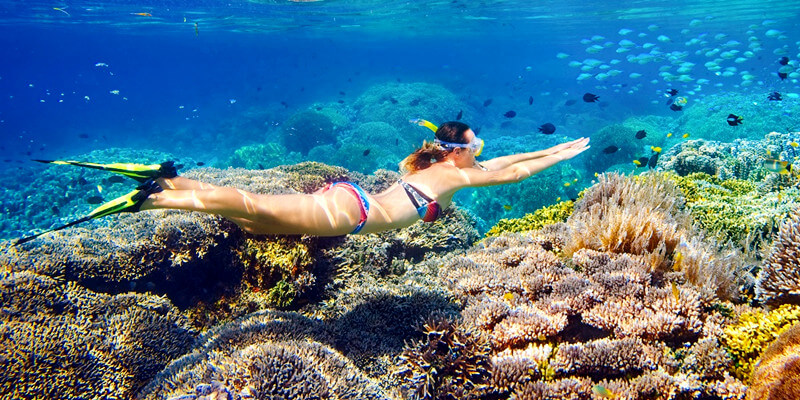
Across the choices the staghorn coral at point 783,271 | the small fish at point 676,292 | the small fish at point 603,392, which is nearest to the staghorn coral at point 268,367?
the small fish at point 603,392

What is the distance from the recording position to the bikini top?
14.1 ft

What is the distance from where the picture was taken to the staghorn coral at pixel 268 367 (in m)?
2.71

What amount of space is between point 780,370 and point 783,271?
1672mm

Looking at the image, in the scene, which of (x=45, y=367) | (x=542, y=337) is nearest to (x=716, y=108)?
(x=542, y=337)

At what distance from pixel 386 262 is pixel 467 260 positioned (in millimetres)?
1529

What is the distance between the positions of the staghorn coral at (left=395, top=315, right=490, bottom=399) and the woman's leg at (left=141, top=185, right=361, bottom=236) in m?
1.37

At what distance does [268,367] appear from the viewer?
2777 mm

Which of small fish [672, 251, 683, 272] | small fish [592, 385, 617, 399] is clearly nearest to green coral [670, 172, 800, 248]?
small fish [672, 251, 683, 272]

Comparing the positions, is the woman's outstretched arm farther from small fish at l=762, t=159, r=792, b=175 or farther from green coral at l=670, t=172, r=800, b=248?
small fish at l=762, t=159, r=792, b=175

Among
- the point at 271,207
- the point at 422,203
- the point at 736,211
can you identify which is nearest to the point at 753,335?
the point at 422,203

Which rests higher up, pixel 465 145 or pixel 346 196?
pixel 465 145

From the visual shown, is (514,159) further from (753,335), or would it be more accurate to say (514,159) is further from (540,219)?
(753,335)

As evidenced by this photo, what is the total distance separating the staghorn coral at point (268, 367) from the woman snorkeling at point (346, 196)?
1005mm

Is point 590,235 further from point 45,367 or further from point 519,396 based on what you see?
point 45,367
